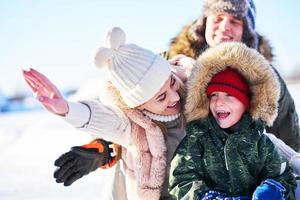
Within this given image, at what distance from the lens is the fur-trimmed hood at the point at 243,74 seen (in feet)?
5.00

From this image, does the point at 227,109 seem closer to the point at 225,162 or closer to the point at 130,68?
the point at 225,162

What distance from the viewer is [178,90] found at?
1648 millimetres

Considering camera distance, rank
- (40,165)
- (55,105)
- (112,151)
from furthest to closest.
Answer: (40,165)
(112,151)
(55,105)

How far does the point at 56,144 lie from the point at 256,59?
4.73 metres

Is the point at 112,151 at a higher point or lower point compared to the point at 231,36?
lower

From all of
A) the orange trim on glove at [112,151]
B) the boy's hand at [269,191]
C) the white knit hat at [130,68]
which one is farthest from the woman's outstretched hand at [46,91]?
the boy's hand at [269,191]

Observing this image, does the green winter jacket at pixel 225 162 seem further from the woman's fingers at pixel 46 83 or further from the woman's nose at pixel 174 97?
the woman's fingers at pixel 46 83

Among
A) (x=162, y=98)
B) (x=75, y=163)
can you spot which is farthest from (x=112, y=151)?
(x=162, y=98)

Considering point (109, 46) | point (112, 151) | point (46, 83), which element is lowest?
point (112, 151)

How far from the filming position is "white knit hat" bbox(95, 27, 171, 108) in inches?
60.9

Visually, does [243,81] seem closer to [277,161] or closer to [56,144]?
[277,161]

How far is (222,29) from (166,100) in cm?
56

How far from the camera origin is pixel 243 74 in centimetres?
154

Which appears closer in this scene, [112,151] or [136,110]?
[136,110]
